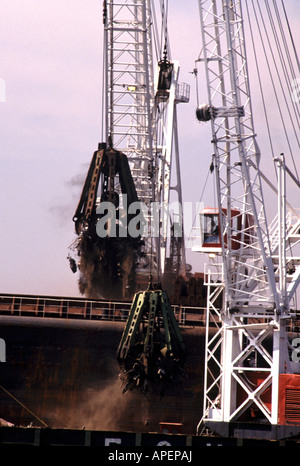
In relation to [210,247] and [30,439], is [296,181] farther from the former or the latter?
[30,439]

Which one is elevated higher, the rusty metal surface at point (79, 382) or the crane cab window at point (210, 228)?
the crane cab window at point (210, 228)

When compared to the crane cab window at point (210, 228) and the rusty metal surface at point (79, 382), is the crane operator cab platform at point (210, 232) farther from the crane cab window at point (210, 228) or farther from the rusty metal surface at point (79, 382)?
the rusty metal surface at point (79, 382)

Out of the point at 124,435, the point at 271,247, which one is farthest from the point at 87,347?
the point at 124,435

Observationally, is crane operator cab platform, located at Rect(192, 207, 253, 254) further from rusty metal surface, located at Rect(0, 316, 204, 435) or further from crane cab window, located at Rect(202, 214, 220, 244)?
rusty metal surface, located at Rect(0, 316, 204, 435)

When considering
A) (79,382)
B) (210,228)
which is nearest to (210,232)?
(210,228)

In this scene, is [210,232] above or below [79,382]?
above

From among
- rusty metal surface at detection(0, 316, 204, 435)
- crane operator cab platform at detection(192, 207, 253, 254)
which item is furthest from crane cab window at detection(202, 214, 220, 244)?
rusty metal surface at detection(0, 316, 204, 435)

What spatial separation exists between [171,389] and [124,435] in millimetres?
21271

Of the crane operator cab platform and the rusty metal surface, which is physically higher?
the crane operator cab platform

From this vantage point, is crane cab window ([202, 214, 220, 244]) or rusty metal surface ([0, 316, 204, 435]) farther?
rusty metal surface ([0, 316, 204, 435])

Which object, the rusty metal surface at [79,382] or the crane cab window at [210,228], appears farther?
the rusty metal surface at [79,382]

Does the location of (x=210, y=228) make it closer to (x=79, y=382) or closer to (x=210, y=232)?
(x=210, y=232)

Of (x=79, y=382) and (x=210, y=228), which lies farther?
(x=79, y=382)

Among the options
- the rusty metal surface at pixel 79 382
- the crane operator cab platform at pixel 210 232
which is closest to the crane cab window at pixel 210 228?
the crane operator cab platform at pixel 210 232
